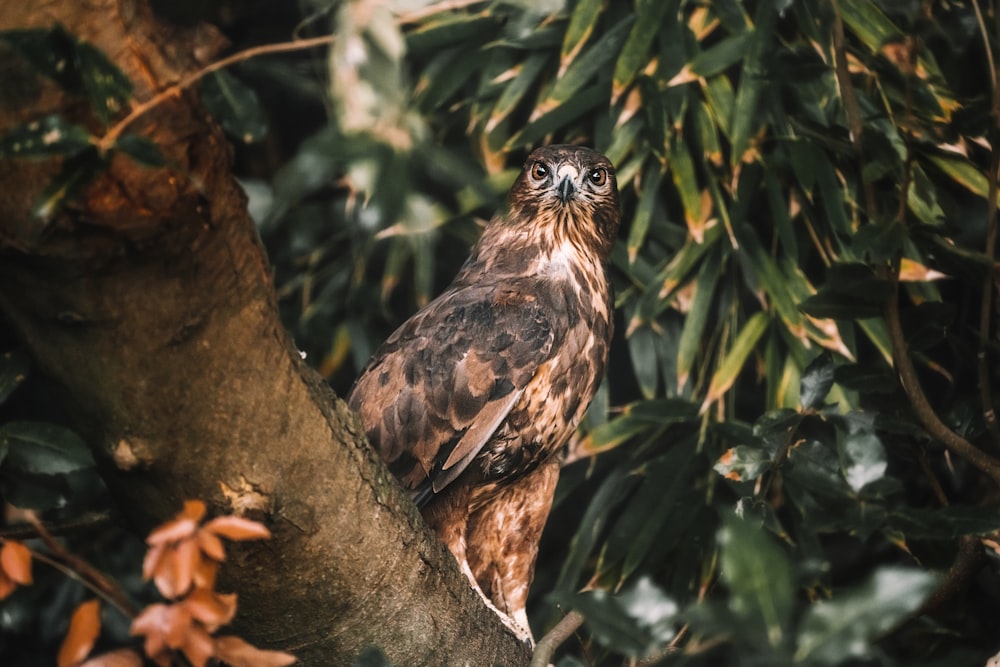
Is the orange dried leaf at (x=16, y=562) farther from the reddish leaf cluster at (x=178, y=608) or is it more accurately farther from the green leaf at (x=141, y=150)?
the green leaf at (x=141, y=150)

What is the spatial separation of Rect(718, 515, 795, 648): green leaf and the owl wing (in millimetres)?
1298

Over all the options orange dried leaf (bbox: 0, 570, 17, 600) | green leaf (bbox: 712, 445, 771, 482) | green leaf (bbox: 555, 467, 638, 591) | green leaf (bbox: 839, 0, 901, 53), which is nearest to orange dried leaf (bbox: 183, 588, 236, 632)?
orange dried leaf (bbox: 0, 570, 17, 600)

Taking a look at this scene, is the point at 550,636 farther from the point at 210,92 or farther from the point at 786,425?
the point at 210,92

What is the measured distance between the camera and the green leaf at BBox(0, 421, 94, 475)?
147cm

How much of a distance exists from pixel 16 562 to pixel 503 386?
1.19 meters

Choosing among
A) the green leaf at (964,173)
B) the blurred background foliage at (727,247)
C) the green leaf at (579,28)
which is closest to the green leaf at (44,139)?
the blurred background foliage at (727,247)

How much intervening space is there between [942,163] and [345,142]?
81.2 inches

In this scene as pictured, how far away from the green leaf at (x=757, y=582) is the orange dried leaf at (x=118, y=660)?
0.70 meters

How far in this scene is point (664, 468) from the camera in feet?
9.45

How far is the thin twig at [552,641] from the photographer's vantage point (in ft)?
5.66

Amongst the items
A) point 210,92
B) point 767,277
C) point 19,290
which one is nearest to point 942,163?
point 767,277

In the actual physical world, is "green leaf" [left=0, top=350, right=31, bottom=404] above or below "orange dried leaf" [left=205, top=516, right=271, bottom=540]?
above

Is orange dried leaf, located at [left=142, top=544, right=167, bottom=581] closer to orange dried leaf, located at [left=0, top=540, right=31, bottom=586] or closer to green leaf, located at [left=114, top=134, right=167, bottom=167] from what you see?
orange dried leaf, located at [left=0, top=540, right=31, bottom=586]

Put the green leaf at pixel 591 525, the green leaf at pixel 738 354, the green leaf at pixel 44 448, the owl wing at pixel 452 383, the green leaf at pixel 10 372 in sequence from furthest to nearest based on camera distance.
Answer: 1. the green leaf at pixel 591 525
2. the green leaf at pixel 738 354
3. the owl wing at pixel 452 383
4. the green leaf at pixel 10 372
5. the green leaf at pixel 44 448
